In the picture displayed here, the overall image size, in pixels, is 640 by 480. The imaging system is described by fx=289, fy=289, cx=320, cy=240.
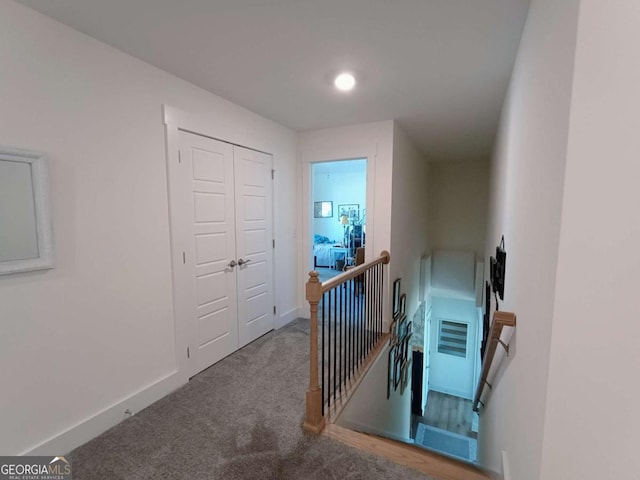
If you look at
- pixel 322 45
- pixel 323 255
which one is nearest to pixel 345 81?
pixel 322 45

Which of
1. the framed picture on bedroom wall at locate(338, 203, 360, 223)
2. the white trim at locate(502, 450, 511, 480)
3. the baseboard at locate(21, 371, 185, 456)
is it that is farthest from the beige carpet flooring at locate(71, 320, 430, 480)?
the framed picture on bedroom wall at locate(338, 203, 360, 223)

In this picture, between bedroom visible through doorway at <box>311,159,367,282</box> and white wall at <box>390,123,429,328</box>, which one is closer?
white wall at <box>390,123,429,328</box>

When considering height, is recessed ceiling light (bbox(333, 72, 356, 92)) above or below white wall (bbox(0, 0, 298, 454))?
above

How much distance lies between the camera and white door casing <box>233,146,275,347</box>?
296 centimetres

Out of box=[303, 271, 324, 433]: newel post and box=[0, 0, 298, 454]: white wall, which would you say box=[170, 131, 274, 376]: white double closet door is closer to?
box=[0, 0, 298, 454]: white wall

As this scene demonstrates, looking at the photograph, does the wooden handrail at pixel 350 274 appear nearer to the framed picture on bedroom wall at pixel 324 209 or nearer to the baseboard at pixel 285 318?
the baseboard at pixel 285 318

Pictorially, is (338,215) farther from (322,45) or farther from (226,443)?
(226,443)

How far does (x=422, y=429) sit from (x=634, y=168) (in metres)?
6.75

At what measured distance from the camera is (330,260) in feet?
27.1

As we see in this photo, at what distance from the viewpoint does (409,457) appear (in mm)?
1631

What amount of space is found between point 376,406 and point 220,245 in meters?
2.31

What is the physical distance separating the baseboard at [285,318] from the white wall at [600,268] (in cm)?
297

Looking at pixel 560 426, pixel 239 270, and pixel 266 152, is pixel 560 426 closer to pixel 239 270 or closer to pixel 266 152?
pixel 239 270

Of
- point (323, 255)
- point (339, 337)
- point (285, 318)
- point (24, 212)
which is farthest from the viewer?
point (323, 255)
